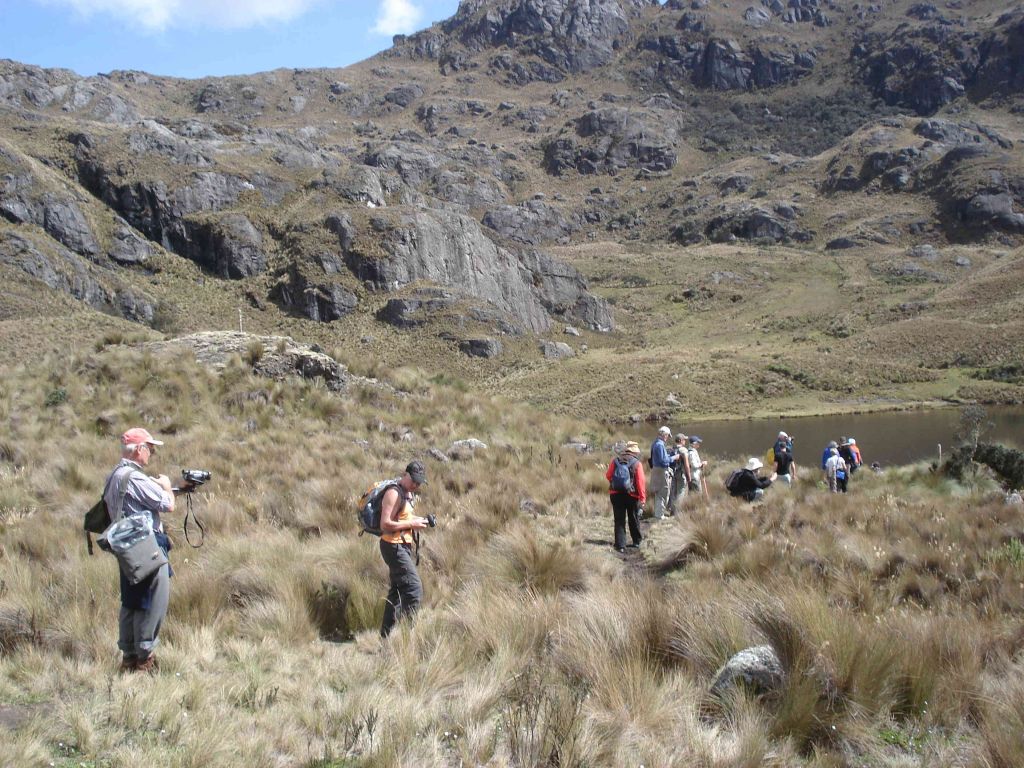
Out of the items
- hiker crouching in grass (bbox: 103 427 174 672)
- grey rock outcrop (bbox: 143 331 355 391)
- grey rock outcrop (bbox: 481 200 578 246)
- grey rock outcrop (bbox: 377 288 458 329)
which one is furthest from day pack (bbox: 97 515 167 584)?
grey rock outcrop (bbox: 481 200 578 246)

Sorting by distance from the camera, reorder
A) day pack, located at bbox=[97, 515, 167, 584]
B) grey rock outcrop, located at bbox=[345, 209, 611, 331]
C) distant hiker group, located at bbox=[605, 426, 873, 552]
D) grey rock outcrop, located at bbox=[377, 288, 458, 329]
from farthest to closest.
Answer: grey rock outcrop, located at bbox=[345, 209, 611, 331]
grey rock outcrop, located at bbox=[377, 288, 458, 329]
distant hiker group, located at bbox=[605, 426, 873, 552]
day pack, located at bbox=[97, 515, 167, 584]

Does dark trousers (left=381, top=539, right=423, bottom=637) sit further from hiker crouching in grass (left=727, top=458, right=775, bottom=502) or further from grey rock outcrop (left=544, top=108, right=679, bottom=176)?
grey rock outcrop (left=544, top=108, right=679, bottom=176)

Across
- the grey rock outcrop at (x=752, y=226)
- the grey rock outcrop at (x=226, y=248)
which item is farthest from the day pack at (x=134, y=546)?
the grey rock outcrop at (x=752, y=226)

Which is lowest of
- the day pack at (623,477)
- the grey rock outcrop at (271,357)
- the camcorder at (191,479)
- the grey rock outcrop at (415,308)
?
the day pack at (623,477)

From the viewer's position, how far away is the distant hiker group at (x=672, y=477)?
948 centimetres

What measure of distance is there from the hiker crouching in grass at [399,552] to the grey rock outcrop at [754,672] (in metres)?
2.82

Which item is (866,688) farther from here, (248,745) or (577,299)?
(577,299)

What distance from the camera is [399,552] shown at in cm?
594

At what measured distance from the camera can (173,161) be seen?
70812mm

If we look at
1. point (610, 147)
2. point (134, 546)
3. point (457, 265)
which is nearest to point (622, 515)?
point (134, 546)

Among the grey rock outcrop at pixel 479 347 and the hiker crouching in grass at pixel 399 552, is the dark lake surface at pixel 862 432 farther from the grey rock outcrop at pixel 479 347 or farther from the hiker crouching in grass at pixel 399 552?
the hiker crouching in grass at pixel 399 552

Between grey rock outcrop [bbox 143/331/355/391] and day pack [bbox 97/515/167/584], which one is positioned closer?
day pack [bbox 97/515/167/584]

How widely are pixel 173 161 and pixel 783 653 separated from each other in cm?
8110

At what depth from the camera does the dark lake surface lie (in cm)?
3452
